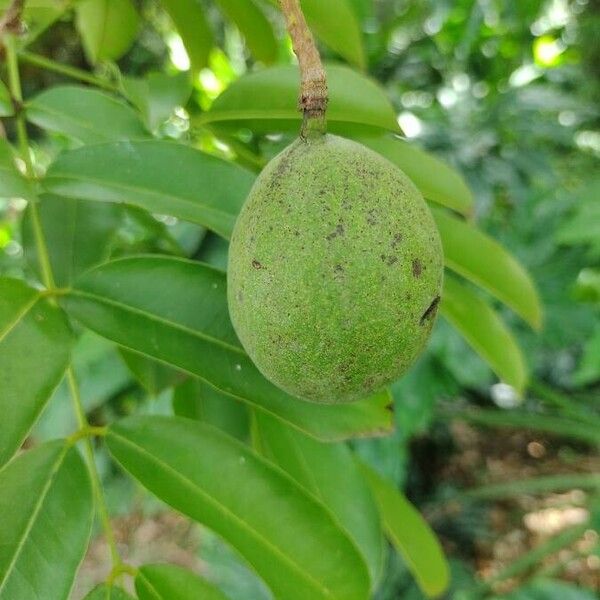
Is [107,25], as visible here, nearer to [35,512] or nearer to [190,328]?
[190,328]

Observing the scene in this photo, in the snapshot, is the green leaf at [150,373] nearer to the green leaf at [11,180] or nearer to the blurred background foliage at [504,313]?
the green leaf at [11,180]

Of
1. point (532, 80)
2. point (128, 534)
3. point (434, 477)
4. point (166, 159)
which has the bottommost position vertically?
point (128, 534)

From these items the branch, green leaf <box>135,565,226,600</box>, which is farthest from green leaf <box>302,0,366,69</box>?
green leaf <box>135,565,226,600</box>

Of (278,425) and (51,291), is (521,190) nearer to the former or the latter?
(278,425)

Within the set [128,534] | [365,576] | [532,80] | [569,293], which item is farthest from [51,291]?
[128,534]

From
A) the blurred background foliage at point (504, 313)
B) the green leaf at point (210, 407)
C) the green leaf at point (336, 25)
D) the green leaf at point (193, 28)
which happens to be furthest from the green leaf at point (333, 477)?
the blurred background foliage at point (504, 313)

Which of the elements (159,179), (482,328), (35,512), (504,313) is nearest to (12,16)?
(159,179)

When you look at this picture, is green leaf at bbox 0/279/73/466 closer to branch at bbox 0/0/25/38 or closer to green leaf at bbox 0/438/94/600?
green leaf at bbox 0/438/94/600
